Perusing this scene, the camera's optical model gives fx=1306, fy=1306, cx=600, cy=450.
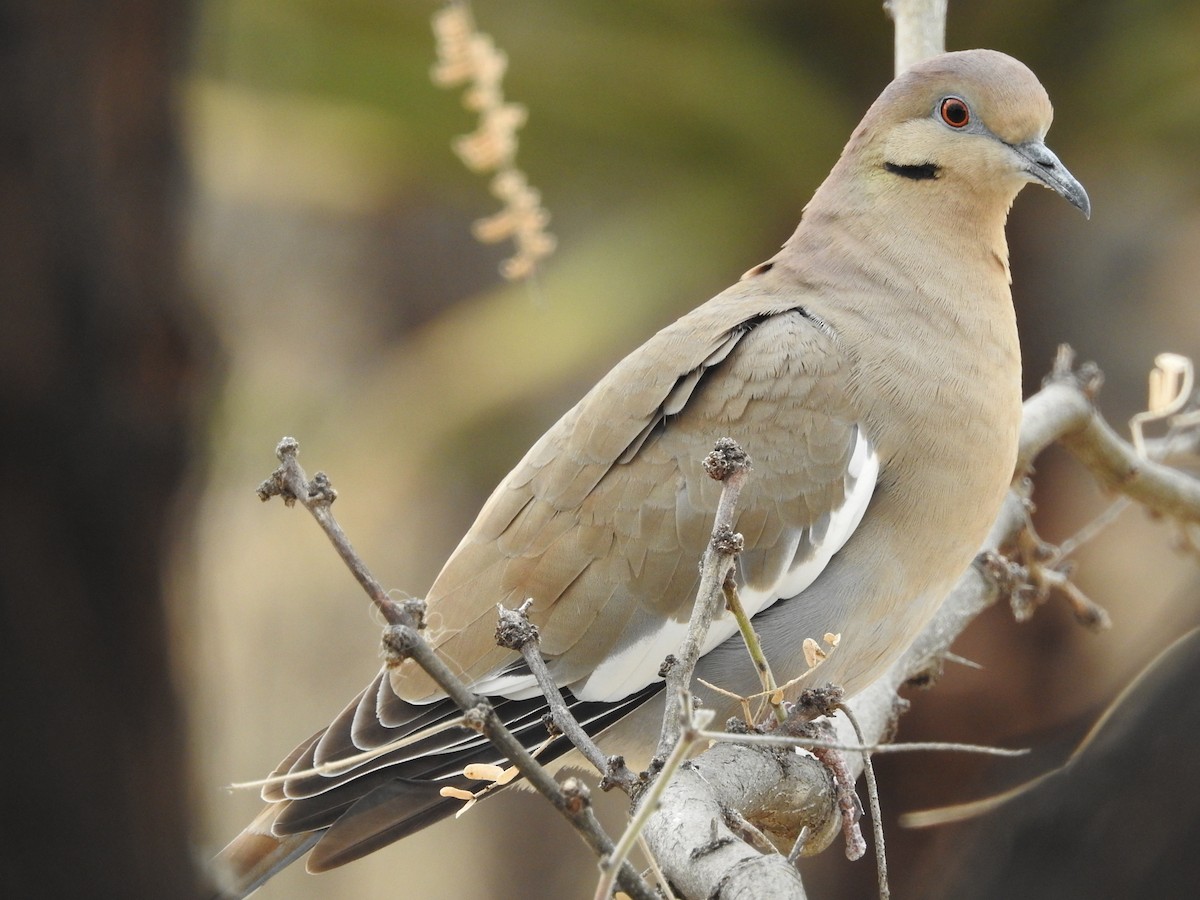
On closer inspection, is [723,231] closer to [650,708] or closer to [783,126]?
[783,126]

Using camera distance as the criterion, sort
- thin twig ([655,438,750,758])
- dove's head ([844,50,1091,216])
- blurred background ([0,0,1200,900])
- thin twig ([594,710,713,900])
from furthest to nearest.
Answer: blurred background ([0,0,1200,900])
dove's head ([844,50,1091,216])
thin twig ([655,438,750,758])
thin twig ([594,710,713,900])

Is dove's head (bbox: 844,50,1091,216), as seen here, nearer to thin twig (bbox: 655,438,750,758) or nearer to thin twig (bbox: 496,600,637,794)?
thin twig (bbox: 655,438,750,758)

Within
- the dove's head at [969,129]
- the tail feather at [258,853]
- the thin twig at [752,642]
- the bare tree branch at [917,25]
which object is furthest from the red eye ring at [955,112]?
the tail feather at [258,853]

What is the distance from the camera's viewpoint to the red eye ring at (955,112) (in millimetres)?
2227

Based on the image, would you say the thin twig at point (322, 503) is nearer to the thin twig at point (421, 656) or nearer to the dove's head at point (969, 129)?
the thin twig at point (421, 656)

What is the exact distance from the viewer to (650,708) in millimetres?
2090

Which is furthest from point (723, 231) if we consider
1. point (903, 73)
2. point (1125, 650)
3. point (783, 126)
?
point (903, 73)

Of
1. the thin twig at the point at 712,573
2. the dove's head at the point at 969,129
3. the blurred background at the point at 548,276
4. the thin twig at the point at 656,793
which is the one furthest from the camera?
the blurred background at the point at 548,276

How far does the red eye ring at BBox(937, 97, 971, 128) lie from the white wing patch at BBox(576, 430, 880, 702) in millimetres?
611

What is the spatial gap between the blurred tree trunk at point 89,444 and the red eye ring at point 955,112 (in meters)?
1.28

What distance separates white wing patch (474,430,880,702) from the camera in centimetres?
201

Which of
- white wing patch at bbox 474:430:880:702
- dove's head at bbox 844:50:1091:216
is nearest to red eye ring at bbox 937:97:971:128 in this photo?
dove's head at bbox 844:50:1091:216

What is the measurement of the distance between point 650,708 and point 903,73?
119 cm

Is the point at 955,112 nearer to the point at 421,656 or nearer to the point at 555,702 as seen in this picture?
the point at 555,702
